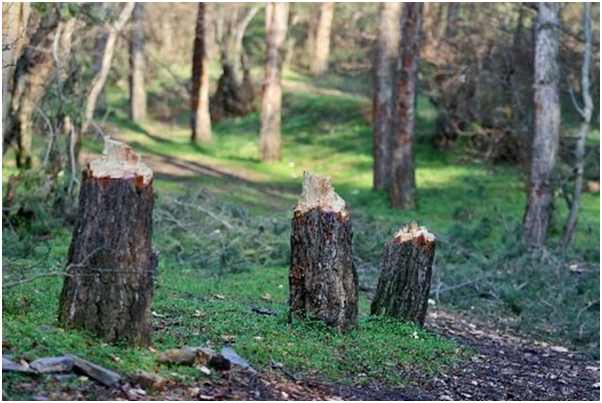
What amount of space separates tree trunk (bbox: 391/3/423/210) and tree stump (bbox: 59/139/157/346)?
16.9 metres

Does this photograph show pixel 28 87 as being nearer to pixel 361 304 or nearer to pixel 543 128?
pixel 361 304

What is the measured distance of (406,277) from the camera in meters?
10.2

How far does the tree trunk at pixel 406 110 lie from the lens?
23469 millimetres

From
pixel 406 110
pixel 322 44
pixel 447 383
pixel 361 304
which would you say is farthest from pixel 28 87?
pixel 322 44

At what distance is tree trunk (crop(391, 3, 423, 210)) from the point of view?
23469mm

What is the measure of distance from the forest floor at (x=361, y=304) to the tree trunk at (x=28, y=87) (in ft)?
9.33

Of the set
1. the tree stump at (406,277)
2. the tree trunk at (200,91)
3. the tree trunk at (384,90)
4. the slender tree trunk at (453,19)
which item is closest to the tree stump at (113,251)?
the tree stump at (406,277)

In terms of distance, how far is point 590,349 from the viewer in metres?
12.5

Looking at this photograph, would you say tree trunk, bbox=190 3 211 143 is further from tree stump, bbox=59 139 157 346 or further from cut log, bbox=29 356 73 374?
cut log, bbox=29 356 73 374

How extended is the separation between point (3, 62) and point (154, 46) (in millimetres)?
40393

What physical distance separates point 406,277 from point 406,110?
555 inches

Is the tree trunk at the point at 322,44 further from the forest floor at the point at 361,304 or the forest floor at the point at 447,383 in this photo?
the forest floor at the point at 447,383

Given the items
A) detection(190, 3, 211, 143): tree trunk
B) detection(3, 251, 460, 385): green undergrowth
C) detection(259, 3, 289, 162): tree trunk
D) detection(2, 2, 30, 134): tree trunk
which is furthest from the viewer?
detection(190, 3, 211, 143): tree trunk

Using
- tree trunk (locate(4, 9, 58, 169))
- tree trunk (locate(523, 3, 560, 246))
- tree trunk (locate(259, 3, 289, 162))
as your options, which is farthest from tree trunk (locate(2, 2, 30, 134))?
tree trunk (locate(259, 3, 289, 162))
